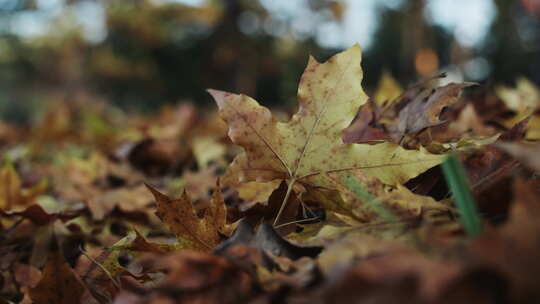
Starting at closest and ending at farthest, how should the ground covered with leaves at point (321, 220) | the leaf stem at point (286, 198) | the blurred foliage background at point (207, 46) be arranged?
the ground covered with leaves at point (321, 220), the leaf stem at point (286, 198), the blurred foliage background at point (207, 46)

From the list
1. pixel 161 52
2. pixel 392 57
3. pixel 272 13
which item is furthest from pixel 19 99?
pixel 392 57

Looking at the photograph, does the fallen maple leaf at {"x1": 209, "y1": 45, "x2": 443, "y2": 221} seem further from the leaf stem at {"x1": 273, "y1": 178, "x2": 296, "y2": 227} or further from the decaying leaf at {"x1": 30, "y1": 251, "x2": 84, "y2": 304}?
the decaying leaf at {"x1": 30, "y1": 251, "x2": 84, "y2": 304}

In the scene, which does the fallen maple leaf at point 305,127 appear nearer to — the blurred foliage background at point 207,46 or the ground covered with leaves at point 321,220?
the ground covered with leaves at point 321,220

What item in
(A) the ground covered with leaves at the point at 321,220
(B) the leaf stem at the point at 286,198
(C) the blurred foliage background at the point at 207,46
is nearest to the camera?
(A) the ground covered with leaves at the point at 321,220

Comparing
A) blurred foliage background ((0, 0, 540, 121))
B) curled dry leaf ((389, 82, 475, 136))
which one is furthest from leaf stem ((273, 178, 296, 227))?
blurred foliage background ((0, 0, 540, 121))

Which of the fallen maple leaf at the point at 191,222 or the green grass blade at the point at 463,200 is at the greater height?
the green grass blade at the point at 463,200

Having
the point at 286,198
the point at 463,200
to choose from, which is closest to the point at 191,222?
the point at 286,198

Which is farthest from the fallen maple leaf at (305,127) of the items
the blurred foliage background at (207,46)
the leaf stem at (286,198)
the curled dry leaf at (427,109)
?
the blurred foliage background at (207,46)

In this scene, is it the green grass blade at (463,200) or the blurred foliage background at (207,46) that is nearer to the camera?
the green grass blade at (463,200)
